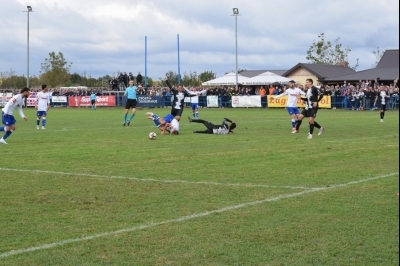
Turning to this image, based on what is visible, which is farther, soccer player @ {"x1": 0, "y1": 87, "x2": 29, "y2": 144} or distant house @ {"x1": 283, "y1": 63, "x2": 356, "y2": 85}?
distant house @ {"x1": 283, "y1": 63, "x2": 356, "y2": 85}

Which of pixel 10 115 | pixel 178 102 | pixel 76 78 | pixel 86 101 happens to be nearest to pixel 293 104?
pixel 178 102

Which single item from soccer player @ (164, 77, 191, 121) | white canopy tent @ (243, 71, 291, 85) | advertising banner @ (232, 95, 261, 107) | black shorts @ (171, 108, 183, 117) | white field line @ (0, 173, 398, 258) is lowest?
white field line @ (0, 173, 398, 258)

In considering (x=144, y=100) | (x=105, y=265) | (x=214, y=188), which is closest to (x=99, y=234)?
(x=105, y=265)

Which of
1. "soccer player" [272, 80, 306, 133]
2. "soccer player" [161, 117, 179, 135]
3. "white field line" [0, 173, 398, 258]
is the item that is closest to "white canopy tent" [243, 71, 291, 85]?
"soccer player" [272, 80, 306, 133]

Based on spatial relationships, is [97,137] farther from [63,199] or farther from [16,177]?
[63,199]

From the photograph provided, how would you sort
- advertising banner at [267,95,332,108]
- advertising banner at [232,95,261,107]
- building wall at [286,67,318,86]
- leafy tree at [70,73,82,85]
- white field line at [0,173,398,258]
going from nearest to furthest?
white field line at [0,173,398,258], advertising banner at [267,95,332,108], advertising banner at [232,95,261,107], building wall at [286,67,318,86], leafy tree at [70,73,82,85]

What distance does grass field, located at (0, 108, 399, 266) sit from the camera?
767 centimetres

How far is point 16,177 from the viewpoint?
13906mm

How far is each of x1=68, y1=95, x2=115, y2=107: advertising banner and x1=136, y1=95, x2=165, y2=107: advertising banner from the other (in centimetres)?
424

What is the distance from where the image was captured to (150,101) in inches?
2473

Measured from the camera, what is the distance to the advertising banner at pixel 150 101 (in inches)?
2459

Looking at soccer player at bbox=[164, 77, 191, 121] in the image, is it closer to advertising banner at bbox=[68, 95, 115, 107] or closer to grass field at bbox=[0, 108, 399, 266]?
grass field at bbox=[0, 108, 399, 266]

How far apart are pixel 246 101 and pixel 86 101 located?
16360 mm

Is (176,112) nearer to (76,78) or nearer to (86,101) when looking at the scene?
(86,101)
